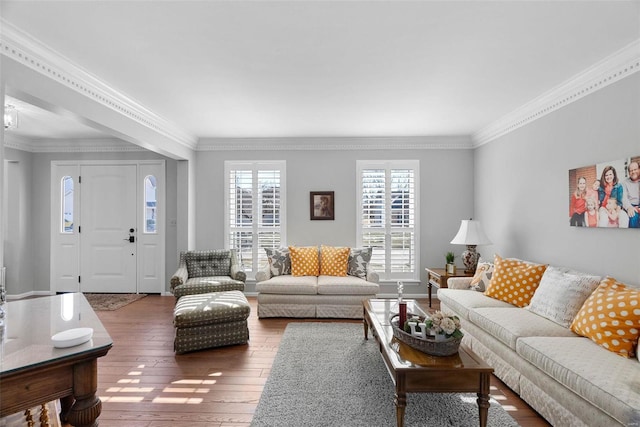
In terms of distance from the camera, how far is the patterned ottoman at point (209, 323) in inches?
130

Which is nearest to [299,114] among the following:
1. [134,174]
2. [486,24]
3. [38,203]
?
[486,24]

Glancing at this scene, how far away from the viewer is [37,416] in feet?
5.18

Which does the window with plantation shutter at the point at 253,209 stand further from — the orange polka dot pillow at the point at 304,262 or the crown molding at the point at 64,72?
the crown molding at the point at 64,72

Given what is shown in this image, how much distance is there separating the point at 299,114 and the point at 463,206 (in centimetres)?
320

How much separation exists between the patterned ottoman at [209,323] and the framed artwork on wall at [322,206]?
89.4 inches

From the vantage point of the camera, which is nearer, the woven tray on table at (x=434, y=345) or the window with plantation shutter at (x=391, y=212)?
the woven tray on table at (x=434, y=345)

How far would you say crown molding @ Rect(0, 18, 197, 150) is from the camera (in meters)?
2.29

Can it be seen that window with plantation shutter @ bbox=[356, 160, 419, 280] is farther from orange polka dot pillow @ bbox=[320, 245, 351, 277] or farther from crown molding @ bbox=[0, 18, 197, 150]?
crown molding @ bbox=[0, 18, 197, 150]

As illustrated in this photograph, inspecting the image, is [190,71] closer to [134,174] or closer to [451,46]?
[451,46]

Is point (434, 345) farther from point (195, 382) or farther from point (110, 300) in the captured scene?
point (110, 300)

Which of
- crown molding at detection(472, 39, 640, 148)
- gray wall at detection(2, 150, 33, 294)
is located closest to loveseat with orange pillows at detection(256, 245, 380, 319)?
crown molding at detection(472, 39, 640, 148)

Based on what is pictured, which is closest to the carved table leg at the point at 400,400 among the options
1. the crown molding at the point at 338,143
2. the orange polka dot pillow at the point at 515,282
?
the orange polka dot pillow at the point at 515,282

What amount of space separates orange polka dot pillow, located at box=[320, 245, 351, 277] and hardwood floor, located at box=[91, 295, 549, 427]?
4.10 feet

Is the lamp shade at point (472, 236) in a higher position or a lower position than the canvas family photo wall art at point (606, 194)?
lower
